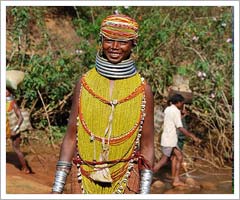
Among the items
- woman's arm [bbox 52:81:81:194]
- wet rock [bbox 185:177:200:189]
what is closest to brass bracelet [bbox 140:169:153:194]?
woman's arm [bbox 52:81:81:194]

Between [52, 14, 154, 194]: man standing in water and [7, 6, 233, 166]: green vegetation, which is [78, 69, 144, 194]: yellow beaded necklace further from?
[7, 6, 233, 166]: green vegetation

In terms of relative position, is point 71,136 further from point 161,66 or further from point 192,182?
point 161,66

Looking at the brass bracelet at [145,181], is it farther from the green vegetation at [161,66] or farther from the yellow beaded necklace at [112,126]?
the green vegetation at [161,66]

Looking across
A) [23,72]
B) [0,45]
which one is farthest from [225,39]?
[0,45]

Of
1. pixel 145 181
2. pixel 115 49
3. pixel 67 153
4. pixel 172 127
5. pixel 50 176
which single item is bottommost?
pixel 50 176

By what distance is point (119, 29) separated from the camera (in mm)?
2359

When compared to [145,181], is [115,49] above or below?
above

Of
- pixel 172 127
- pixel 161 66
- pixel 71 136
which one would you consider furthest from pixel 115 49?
pixel 161 66

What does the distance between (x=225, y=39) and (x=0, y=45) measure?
Result: 11.3 ft

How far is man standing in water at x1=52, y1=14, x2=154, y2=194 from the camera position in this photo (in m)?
2.38

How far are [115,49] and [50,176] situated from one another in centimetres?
435

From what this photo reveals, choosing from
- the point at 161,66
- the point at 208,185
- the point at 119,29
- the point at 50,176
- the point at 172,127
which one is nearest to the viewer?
the point at 119,29

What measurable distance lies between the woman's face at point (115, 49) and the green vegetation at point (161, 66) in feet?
15.0

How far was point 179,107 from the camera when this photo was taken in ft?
19.5
